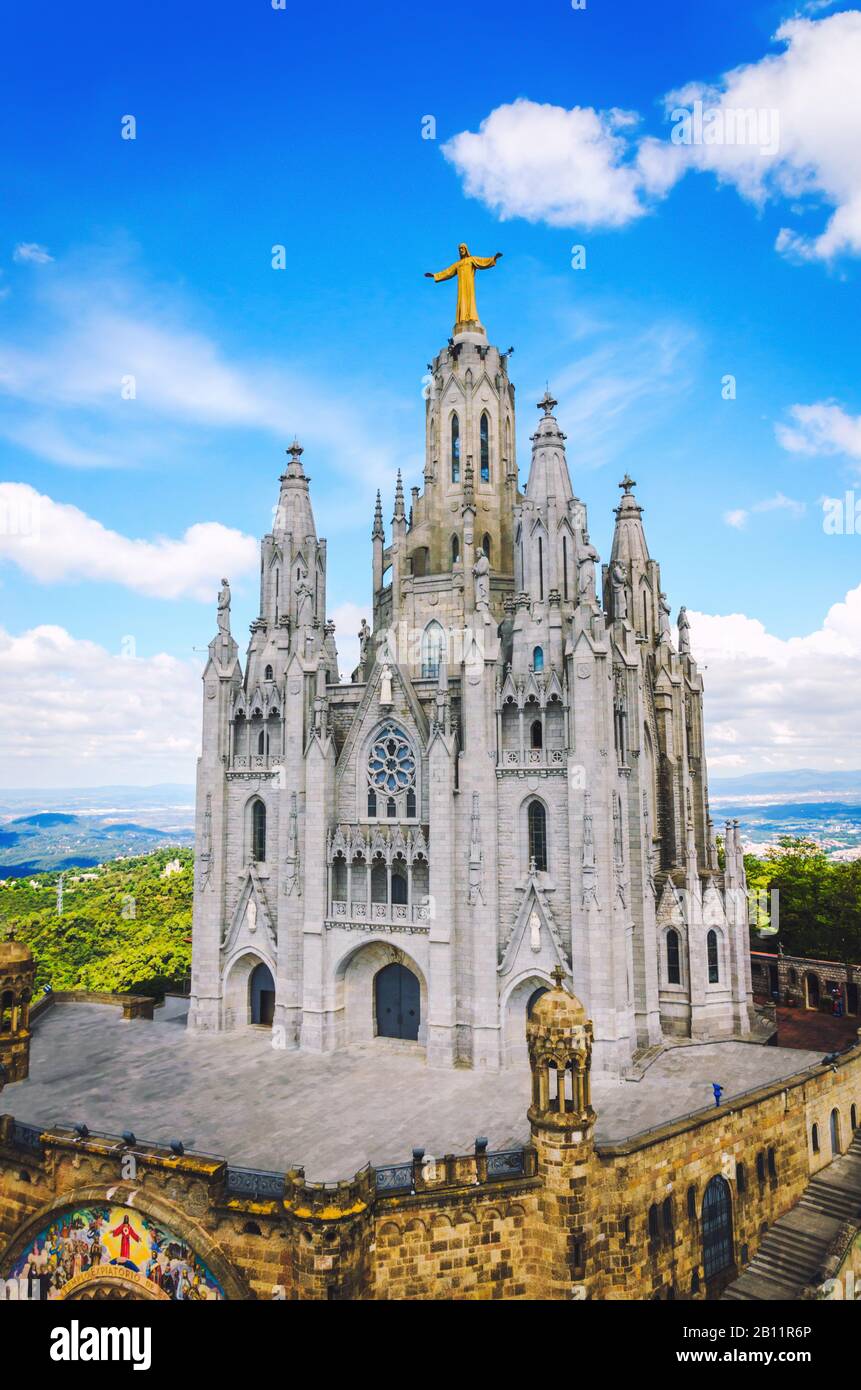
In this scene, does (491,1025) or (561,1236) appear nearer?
(561,1236)

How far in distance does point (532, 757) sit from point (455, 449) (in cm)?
1543

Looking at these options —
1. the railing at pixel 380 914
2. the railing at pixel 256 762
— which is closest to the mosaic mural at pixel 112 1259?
the railing at pixel 380 914

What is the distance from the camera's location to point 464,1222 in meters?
19.8

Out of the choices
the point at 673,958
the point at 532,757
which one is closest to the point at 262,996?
the point at 532,757

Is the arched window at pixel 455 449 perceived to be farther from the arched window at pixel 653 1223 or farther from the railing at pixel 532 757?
the arched window at pixel 653 1223

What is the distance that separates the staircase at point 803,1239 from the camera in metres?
22.9

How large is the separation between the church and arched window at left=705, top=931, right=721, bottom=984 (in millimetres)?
73

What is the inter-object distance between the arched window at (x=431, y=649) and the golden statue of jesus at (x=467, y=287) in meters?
14.5

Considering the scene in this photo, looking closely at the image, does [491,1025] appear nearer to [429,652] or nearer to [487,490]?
[429,652]

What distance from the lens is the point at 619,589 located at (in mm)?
36438

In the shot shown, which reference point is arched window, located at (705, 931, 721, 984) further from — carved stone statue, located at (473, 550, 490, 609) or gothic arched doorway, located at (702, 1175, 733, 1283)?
carved stone statue, located at (473, 550, 490, 609)

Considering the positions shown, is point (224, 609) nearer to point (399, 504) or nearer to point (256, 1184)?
point (399, 504)
